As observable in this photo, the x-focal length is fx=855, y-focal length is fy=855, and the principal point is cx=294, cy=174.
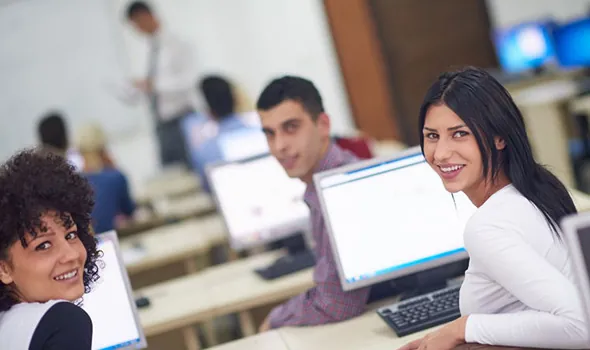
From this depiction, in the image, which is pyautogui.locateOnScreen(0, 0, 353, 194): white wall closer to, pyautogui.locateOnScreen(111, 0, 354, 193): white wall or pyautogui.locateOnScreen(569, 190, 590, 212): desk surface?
pyautogui.locateOnScreen(111, 0, 354, 193): white wall

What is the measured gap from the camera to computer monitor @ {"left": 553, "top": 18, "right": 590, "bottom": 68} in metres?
6.59

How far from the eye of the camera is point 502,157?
1794 mm

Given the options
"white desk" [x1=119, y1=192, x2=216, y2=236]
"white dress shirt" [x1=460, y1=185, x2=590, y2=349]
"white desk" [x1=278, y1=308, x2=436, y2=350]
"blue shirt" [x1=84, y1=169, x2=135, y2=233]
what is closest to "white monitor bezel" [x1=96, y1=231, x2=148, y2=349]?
"white desk" [x1=278, y1=308, x2=436, y2=350]

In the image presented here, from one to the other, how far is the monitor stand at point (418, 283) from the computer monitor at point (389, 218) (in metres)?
0.07

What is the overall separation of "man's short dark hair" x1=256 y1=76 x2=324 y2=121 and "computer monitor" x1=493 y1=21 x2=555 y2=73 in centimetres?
485

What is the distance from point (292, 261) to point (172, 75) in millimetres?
3933

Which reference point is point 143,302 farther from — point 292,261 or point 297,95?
point 297,95

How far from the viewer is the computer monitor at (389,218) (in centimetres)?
244

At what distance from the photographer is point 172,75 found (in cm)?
706

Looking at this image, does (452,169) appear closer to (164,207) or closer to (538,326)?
(538,326)

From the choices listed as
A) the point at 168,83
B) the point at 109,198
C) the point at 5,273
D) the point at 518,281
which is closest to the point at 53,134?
the point at 109,198

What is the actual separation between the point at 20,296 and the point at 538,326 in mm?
1076

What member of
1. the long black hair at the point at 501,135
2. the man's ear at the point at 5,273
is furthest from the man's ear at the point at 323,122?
the man's ear at the point at 5,273

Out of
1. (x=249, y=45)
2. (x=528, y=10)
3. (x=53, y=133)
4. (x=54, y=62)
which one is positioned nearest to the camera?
(x=53, y=133)
